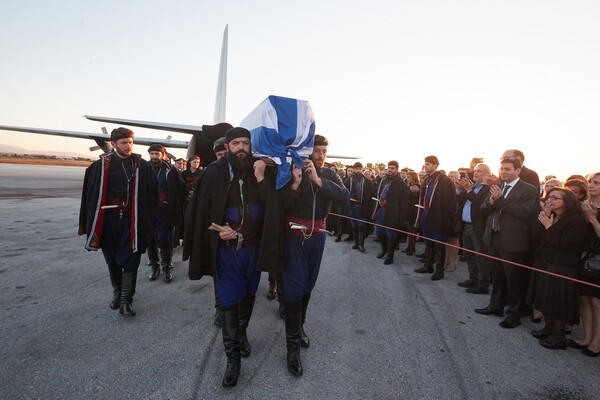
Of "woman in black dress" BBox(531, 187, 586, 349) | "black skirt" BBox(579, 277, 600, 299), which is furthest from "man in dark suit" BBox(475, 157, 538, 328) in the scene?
"black skirt" BBox(579, 277, 600, 299)

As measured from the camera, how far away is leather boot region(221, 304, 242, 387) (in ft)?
7.79

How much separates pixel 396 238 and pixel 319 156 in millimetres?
4063

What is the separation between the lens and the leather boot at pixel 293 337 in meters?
2.54

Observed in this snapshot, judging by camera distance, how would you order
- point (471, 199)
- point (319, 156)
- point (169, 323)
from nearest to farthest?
1. point (319, 156)
2. point (169, 323)
3. point (471, 199)

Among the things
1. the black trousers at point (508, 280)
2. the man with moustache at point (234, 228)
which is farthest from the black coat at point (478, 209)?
the man with moustache at point (234, 228)

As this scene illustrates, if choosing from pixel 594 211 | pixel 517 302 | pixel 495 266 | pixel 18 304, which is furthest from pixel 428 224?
pixel 18 304

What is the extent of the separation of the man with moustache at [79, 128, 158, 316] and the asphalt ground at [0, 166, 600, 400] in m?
0.56

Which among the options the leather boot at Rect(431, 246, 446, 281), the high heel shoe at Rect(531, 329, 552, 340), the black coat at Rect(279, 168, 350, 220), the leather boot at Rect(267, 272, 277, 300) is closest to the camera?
the black coat at Rect(279, 168, 350, 220)

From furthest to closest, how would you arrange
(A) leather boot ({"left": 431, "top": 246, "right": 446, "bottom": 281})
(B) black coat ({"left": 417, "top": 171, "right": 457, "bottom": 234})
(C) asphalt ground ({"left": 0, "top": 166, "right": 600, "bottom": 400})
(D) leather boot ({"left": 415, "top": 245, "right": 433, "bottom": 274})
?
(D) leather boot ({"left": 415, "top": 245, "right": 433, "bottom": 274}), (B) black coat ({"left": 417, "top": 171, "right": 457, "bottom": 234}), (A) leather boot ({"left": 431, "top": 246, "right": 446, "bottom": 281}), (C) asphalt ground ({"left": 0, "top": 166, "right": 600, "bottom": 400})

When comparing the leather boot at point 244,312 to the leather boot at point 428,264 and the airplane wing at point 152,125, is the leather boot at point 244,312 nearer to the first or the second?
the leather boot at point 428,264

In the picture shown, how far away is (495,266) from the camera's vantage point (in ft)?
13.1

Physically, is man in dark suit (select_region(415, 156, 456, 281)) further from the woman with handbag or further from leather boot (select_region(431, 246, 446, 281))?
the woman with handbag

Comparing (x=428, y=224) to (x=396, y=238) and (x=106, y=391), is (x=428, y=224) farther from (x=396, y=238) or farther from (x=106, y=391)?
(x=106, y=391)

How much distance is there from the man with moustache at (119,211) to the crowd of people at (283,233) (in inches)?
0.5
